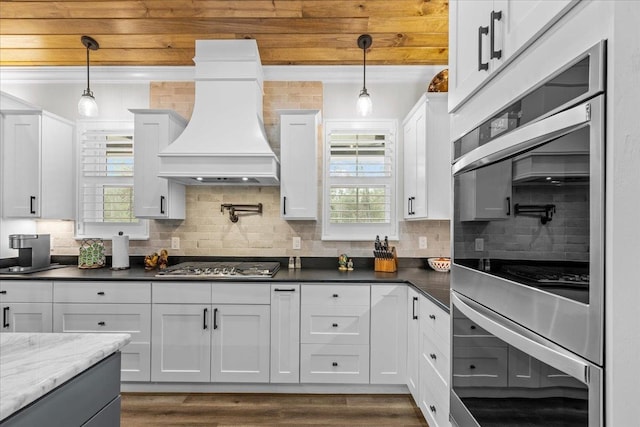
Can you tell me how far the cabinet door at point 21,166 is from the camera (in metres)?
3.26

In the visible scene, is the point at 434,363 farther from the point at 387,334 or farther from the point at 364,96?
the point at 364,96

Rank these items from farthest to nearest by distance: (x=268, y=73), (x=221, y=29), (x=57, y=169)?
(x=268, y=73) → (x=57, y=169) → (x=221, y=29)

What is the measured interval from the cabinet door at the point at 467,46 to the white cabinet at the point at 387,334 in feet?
6.00

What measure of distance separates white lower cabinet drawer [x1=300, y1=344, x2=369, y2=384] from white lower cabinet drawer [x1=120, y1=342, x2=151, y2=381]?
1168 millimetres

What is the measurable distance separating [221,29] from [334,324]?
2448 millimetres

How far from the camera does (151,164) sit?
3.31m

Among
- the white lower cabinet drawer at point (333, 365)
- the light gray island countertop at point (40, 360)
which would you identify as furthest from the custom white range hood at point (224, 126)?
the light gray island countertop at point (40, 360)

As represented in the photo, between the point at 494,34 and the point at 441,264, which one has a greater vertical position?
the point at 494,34

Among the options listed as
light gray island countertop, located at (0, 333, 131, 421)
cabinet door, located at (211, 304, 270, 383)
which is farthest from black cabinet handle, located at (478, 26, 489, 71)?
cabinet door, located at (211, 304, 270, 383)

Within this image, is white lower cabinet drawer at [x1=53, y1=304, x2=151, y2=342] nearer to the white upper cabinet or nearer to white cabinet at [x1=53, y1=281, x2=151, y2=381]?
white cabinet at [x1=53, y1=281, x2=151, y2=381]

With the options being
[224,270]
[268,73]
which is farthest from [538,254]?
[268,73]

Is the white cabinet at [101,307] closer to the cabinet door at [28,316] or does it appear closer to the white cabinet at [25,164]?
the cabinet door at [28,316]

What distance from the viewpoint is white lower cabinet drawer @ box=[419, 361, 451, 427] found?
196 centimetres

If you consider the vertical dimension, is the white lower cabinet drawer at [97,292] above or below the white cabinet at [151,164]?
below
